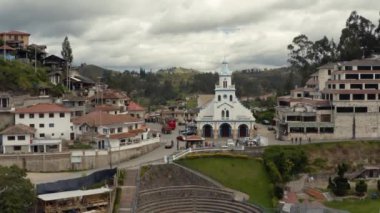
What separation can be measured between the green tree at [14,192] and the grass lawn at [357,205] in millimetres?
24692

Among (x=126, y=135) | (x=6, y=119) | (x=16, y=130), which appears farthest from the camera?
(x=6, y=119)

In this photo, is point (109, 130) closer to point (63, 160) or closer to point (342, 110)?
point (63, 160)

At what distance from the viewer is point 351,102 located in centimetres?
6438

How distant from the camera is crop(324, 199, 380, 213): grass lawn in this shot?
4353cm

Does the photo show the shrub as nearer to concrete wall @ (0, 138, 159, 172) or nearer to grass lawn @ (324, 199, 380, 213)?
grass lawn @ (324, 199, 380, 213)

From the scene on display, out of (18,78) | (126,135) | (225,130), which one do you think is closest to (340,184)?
(225,130)

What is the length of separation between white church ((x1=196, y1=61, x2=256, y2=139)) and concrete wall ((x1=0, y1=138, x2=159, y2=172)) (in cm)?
1584

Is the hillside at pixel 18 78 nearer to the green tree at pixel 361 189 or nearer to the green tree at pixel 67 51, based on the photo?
the green tree at pixel 67 51

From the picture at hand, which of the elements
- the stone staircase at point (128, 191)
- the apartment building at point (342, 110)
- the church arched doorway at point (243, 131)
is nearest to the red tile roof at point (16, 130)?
the stone staircase at point (128, 191)

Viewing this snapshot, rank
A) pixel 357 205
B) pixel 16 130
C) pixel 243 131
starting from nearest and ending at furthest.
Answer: pixel 357 205, pixel 16 130, pixel 243 131

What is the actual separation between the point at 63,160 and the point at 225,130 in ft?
77.4

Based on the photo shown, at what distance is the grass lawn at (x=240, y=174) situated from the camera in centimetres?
4766

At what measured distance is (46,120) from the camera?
55.5 meters

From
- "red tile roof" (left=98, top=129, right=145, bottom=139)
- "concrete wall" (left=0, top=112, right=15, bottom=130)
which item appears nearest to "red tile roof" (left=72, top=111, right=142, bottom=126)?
"red tile roof" (left=98, top=129, right=145, bottom=139)
